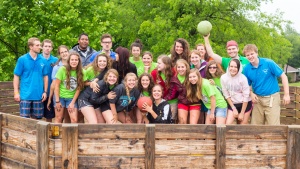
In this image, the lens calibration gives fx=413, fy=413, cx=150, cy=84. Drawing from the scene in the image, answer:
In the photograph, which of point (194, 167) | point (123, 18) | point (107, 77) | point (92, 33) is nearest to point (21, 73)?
point (107, 77)

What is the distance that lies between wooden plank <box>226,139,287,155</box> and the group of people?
58.3 inches

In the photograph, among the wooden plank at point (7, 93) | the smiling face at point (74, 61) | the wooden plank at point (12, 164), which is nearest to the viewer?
the wooden plank at point (12, 164)

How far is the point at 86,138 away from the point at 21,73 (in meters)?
3.02

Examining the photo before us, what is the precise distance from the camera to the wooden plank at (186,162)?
5023mm

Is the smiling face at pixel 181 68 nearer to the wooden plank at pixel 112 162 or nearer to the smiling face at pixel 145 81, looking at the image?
the smiling face at pixel 145 81

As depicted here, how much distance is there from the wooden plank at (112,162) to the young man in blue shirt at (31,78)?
289 centimetres

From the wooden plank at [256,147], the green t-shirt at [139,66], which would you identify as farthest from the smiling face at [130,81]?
the wooden plank at [256,147]

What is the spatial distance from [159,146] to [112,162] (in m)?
0.60

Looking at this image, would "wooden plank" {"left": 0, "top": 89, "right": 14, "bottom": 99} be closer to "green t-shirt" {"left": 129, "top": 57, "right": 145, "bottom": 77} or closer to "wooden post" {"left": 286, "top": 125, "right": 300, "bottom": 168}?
"green t-shirt" {"left": 129, "top": 57, "right": 145, "bottom": 77}

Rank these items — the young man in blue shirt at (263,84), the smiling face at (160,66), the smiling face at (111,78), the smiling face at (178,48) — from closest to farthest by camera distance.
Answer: the smiling face at (111,78) < the young man in blue shirt at (263,84) < the smiling face at (160,66) < the smiling face at (178,48)

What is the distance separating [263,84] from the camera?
6.90 m

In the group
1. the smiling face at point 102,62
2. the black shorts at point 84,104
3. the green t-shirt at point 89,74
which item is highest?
the smiling face at point 102,62

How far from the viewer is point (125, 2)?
26.6 meters

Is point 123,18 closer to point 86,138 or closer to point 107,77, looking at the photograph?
point 107,77
